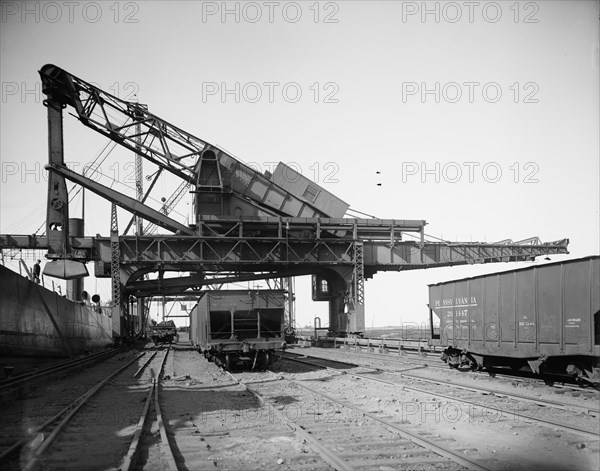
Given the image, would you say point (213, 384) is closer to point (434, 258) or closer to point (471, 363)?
point (471, 363)

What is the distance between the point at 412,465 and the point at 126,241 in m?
31.3

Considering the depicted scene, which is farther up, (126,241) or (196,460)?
(126,241)

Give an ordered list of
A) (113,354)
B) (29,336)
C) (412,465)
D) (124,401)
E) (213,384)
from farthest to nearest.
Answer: (113,354)
(29,336)
(213,384)
(124,401)
(412,465)

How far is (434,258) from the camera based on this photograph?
38281mm

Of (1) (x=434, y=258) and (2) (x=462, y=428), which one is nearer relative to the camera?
(2) (x=462, y=428)

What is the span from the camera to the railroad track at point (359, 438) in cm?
637

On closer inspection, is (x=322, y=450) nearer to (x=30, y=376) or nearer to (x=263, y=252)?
(x=30, y=376)

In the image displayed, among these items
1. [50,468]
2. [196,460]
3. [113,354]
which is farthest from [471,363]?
[113,354]

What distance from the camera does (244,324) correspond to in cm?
1959

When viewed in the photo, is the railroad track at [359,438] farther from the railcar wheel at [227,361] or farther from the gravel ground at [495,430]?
the railcar wheel at [227,361]

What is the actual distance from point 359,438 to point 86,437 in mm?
4187

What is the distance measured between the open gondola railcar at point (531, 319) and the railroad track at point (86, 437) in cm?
917

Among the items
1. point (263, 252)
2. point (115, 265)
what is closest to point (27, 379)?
point (115, 265)

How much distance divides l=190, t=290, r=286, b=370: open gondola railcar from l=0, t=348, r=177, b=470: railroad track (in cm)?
534
